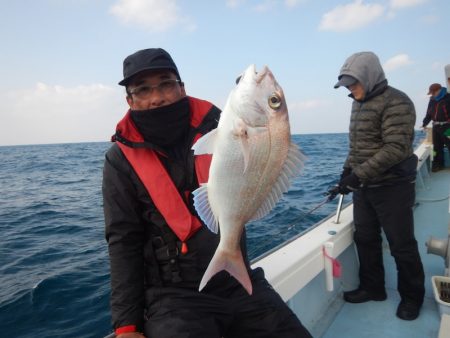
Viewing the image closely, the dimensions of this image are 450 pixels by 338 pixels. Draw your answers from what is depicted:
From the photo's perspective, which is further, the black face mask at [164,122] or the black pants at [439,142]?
the black pants at [439,142]

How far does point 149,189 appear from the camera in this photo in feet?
6.90

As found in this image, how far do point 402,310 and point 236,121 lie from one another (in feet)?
10.4

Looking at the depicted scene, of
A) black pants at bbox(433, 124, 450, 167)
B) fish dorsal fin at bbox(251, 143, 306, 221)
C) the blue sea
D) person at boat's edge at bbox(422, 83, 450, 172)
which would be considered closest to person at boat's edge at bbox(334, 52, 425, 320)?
the blue sea

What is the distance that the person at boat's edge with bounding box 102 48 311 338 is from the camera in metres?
2.07

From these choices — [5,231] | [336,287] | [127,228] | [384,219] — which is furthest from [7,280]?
[384,219]

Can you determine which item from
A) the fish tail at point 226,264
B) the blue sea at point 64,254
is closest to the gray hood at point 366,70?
the blue sea at point 64,254

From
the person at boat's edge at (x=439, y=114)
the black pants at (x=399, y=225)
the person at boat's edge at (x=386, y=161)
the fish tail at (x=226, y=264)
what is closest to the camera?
the fish tail at (x=226, y=264)

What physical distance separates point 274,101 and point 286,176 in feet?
1.26

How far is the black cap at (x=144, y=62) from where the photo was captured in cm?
199

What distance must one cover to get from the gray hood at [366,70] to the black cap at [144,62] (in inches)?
77.1

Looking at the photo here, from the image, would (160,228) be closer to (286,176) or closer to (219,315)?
(219,315)

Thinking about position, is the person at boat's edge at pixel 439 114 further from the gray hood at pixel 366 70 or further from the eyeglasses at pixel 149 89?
the eyeglasses at pixel 149 89

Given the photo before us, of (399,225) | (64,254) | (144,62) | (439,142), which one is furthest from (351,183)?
(439,142)

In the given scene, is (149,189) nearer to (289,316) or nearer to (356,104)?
(289,316)
